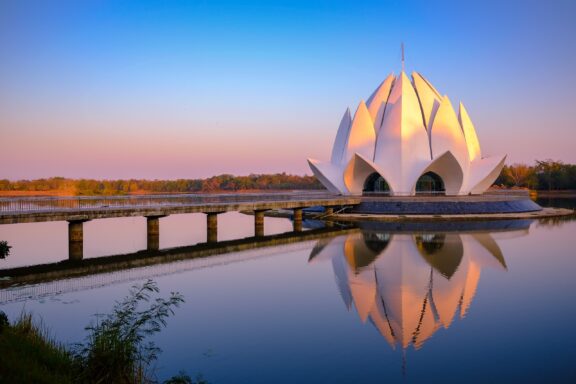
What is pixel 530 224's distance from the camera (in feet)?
82.9

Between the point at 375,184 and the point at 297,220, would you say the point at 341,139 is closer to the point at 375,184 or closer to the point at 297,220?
the point at 375,184

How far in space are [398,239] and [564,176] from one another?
6166 cm

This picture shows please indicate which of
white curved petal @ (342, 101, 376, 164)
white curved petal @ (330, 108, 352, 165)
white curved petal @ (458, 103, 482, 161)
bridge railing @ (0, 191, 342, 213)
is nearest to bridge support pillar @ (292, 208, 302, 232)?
bridge railing @ (0, 191, 342, 213)

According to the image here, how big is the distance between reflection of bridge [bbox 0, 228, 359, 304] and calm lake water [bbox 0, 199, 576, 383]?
0.11 meters

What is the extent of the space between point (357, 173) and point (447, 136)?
6843mm

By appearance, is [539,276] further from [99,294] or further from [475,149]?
[475,149]

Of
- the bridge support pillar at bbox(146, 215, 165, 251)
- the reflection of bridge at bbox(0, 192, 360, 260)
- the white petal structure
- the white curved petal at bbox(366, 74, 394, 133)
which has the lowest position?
the bridge support pillar at bbox(146, 215, 165, 251)

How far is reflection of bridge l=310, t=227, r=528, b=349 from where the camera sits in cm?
862

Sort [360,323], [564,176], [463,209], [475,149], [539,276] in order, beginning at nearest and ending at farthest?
[360,323] < [539,276] < [463,209] < [475,149] < [564,176]

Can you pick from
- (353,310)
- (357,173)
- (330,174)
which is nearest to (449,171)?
(357,173)

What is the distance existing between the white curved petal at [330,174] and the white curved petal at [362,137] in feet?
→ 4.22

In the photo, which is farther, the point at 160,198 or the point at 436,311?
the point at 160,198

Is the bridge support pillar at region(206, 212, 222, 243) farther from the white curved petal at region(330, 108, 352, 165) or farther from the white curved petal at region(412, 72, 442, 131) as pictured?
the white curved petal at region(412, 72, 442, 131)

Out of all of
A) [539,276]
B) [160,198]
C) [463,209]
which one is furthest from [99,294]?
[463,209]
